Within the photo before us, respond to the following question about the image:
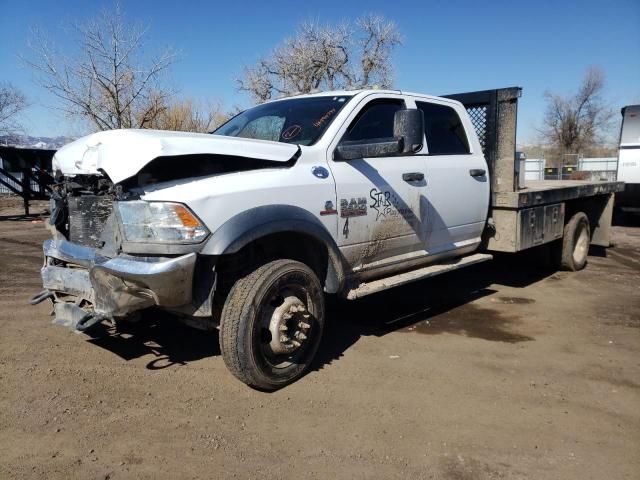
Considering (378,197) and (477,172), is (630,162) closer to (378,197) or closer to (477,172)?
(477,172)

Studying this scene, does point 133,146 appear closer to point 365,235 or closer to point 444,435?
point 365,235

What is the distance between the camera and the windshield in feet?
13.9

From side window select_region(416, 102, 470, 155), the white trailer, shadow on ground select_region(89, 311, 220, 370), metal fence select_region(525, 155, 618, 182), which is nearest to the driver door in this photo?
side window select_region(416, 102, 470, 155)

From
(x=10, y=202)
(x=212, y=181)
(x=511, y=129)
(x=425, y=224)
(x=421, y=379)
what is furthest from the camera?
Result: (x=10, y=202)

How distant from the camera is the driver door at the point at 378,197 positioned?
4.07 meters

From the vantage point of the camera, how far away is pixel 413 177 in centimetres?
460

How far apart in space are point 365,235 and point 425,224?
2.78 ft

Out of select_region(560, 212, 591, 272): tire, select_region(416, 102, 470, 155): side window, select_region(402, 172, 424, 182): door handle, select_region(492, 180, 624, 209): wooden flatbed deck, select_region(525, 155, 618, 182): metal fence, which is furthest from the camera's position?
select_region(525, 155, 618, 182): metal fence

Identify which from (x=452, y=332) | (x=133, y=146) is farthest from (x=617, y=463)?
(x=133, y=146)

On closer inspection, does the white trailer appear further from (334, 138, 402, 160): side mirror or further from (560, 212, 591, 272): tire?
(334, 138, 402, 160): side mirror

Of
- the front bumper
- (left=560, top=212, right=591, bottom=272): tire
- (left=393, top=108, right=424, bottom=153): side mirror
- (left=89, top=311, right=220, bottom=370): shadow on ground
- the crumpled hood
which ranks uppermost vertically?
(left=393, top=108, right=424, bottom=153): side mirror

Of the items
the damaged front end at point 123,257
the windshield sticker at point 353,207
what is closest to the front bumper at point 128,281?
the damaged front end at point 123,257

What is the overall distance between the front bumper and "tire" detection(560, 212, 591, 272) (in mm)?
5774

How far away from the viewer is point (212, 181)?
3297mm
